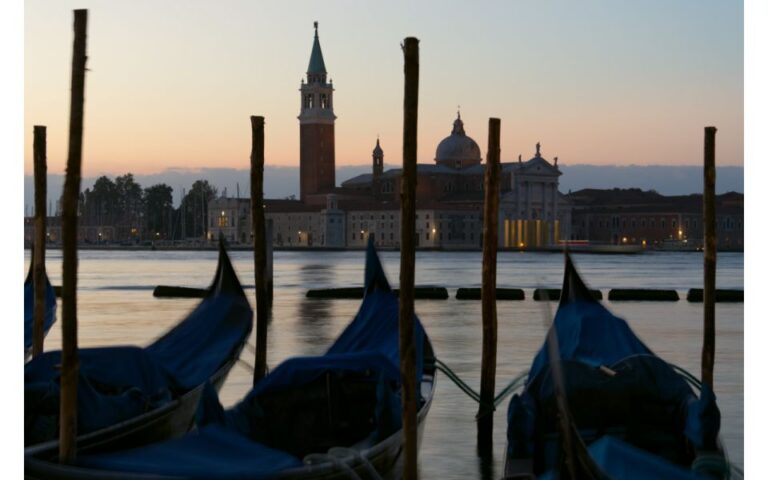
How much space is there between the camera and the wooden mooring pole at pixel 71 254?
5211 millimetres

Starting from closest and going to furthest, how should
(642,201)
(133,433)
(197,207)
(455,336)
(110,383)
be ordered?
(133,433) → (110,383) → (455,336) → (642,201) → (197,207)

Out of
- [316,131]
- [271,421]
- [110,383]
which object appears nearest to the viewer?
[271,421]

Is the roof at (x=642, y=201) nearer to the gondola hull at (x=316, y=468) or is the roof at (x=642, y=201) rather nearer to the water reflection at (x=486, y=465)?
the water reflection at (x=486, y=465)

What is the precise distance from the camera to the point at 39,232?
9570 mm

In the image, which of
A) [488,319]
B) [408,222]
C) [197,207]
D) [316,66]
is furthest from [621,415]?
[197,207]

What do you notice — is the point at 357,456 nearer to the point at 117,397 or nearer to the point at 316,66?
the point at 117,397

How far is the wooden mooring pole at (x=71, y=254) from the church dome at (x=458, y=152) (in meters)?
83.4

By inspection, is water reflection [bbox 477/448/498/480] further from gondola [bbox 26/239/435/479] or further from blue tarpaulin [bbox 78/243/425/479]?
blue tarpaulin [bbox 78/243/425/479]

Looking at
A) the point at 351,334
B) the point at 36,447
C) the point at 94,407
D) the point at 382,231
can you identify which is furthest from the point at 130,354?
the point at 382,231

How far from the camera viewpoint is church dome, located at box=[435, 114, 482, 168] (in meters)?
88.9

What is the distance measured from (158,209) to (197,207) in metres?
7.26

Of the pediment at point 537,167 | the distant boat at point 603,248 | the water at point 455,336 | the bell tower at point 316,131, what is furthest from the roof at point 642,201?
the water at point 455,336

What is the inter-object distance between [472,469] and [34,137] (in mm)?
4152

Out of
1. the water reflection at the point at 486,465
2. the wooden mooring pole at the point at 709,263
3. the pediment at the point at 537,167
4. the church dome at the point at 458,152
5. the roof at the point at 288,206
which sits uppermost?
the church dome at the point at 458,152
